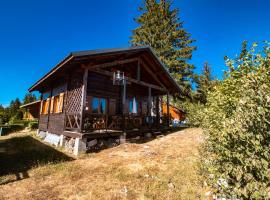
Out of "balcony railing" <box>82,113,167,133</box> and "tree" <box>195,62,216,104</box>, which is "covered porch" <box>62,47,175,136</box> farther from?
"tree" <box>195,62,216,104</box>

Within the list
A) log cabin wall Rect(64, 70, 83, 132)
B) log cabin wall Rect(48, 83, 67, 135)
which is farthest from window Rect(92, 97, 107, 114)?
log cabin wall Rect(48, 83, 67, 135)

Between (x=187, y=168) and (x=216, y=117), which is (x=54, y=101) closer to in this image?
(x=187, y=168)

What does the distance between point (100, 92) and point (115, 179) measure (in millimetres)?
7650

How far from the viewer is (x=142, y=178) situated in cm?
546

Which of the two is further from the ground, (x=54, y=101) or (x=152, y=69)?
(x=152, y=69)

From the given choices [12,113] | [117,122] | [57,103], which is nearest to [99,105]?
[117,122]

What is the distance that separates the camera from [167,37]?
2492 centimetres

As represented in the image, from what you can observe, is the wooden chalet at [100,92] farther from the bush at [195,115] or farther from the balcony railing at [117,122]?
the bush at [195,115]

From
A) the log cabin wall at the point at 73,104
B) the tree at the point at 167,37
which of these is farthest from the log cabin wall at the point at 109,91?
the tree at the point at 167,37

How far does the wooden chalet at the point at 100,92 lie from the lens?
923 centimetres

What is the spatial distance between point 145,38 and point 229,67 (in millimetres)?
21310

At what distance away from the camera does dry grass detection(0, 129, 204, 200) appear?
4543mm

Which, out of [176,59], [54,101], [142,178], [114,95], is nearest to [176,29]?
[176,59]

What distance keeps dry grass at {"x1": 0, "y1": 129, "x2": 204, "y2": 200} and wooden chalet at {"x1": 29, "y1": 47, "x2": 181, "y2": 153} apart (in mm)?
2232
